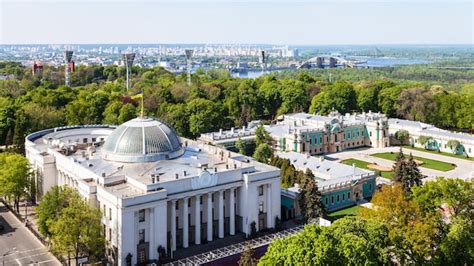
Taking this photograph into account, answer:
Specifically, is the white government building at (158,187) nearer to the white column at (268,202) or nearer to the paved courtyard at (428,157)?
the white column at (268,202)

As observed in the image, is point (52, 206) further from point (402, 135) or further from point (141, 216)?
point (402, 135)

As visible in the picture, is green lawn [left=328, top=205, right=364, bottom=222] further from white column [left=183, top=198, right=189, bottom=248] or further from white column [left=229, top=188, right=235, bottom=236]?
white column [left=183, top=198, right=189, bottom=248]

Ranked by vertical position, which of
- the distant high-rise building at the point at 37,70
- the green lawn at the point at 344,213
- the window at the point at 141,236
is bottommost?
the green lawn at the point at 344,213

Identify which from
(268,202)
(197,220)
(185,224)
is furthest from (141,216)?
(268,202)

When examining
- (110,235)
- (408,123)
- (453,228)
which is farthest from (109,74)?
(453,228)

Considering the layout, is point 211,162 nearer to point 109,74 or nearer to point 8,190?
point 8,190

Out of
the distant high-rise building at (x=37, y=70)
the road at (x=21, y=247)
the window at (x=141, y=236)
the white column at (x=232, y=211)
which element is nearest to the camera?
the window at (x=141, y=236)

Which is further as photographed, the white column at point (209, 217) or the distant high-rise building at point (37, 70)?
the distant high-rise building at point (37, 70)

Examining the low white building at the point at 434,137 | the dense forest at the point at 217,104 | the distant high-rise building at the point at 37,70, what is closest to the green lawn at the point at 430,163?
the low white building at the point at 434,137
